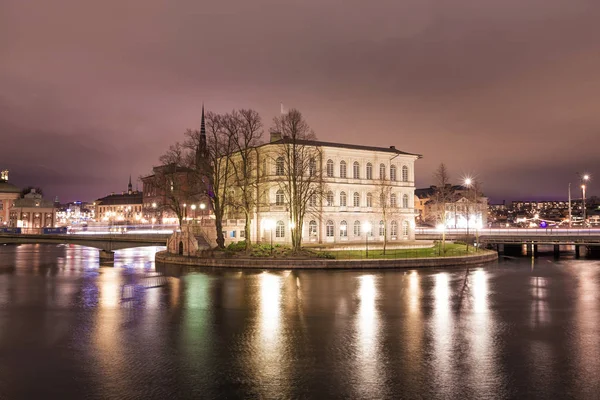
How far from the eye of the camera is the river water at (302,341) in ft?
46.2

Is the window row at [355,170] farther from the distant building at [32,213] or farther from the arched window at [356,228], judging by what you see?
the distant building at [32,213]

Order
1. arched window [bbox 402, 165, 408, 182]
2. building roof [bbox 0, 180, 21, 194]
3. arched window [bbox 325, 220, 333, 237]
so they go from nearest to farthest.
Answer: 1. arched window [bbox 325, 220, 333, 237]
2. arched window [bbox 402, 165, 408, 182]
3. building roof [bbox 0, 180, 21, 194]

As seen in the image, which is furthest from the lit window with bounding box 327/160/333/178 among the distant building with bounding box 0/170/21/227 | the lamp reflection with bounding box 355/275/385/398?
the distant building with bounding box 0/170/21/227

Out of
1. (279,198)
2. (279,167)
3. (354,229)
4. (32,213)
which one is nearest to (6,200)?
(32,213)

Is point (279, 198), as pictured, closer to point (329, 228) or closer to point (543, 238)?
point (329, 228)

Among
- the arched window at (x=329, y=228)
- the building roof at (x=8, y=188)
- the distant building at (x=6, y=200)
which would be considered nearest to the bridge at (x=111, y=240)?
the arched window at (x=329, y=228)

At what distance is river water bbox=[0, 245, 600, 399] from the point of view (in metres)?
14.1

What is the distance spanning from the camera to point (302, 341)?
19359 millimetres

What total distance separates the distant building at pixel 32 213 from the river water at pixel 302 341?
492 feet

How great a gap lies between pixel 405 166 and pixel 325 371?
6651 centimetres

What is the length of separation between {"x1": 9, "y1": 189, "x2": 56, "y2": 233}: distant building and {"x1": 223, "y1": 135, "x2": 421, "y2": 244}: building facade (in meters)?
127

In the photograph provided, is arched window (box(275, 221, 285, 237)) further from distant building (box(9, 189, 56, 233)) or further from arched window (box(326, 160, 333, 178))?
distant building (box(9, 189, 56, 233))

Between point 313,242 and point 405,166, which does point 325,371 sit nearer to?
point 313,242

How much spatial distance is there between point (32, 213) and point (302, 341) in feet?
585
